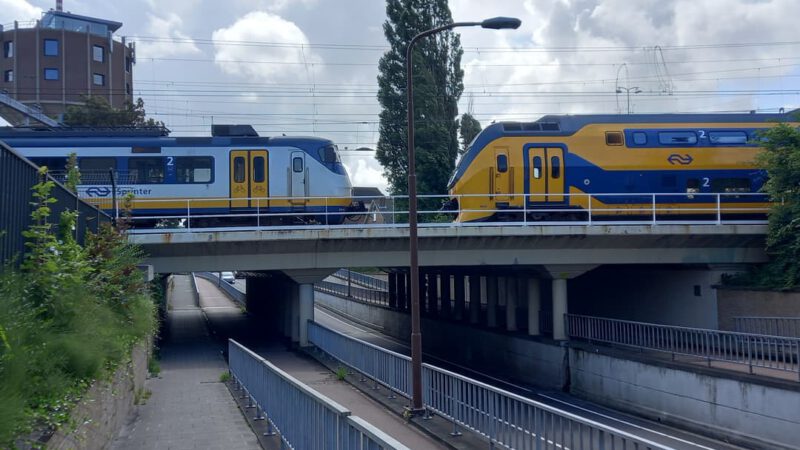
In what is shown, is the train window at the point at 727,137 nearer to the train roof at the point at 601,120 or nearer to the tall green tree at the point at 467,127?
the train roof at the point at 601,120

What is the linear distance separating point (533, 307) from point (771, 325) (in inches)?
351

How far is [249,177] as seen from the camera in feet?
92.0

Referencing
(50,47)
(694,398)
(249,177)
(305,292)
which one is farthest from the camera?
(50,47)

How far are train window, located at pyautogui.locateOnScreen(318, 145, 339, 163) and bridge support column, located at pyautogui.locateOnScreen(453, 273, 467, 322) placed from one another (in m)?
10.0

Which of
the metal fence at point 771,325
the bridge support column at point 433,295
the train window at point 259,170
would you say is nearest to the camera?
the metal fence at point 771,325

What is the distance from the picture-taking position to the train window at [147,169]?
27734mm

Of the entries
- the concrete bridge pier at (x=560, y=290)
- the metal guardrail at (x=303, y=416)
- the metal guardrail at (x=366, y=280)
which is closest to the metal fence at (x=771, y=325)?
the concrete bridge pier at (x=560, y=290)

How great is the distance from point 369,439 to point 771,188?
23.6 meters

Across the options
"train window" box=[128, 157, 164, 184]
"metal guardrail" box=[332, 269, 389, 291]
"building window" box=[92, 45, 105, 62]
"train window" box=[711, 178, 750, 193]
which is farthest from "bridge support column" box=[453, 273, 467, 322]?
"building window" box=[92, 45, 105, 62]

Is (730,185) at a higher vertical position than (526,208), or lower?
higher

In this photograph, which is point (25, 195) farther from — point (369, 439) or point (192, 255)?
point (192, 255)

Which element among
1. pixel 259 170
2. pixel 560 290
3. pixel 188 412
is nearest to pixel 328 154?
pixel 259 170

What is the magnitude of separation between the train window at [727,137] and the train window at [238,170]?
1776cm

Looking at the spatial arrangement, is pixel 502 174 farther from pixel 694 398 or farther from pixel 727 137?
pixel 694 398
